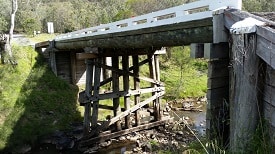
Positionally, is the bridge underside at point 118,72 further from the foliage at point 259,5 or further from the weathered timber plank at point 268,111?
the foliage at point 259,5

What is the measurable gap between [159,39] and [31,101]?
26.0 feet

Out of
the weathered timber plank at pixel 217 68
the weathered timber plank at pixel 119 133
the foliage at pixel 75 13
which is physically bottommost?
the weathered timber plank at pixel 119 133

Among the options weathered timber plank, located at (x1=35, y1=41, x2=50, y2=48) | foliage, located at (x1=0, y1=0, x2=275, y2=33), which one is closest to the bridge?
weathered timber plank, located at (x1=35, y1=41, x2=50, y2=48)

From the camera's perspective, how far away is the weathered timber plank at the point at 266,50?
7.07 ft

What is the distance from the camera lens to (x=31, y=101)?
11.8 m

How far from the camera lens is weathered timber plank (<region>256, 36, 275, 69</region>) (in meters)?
2.15

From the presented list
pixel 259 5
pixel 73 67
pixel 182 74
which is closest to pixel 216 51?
pixel 73 67

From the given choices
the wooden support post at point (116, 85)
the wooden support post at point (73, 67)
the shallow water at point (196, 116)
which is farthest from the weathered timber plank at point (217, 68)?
the wooden support post at point (73, 67)

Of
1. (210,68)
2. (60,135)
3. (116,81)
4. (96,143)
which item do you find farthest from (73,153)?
(210,68)

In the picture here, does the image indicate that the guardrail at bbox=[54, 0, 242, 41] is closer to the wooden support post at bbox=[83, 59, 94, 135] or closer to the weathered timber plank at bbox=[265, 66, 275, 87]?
the weathered timber plank at bbox=[265, 66, 275, 87]

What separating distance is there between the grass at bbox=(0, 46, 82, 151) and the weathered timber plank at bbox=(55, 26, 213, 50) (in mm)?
3538

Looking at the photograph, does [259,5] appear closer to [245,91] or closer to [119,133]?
[119,133]

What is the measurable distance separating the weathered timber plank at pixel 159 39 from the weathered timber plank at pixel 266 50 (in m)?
1.51

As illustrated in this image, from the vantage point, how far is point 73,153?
356 inches
